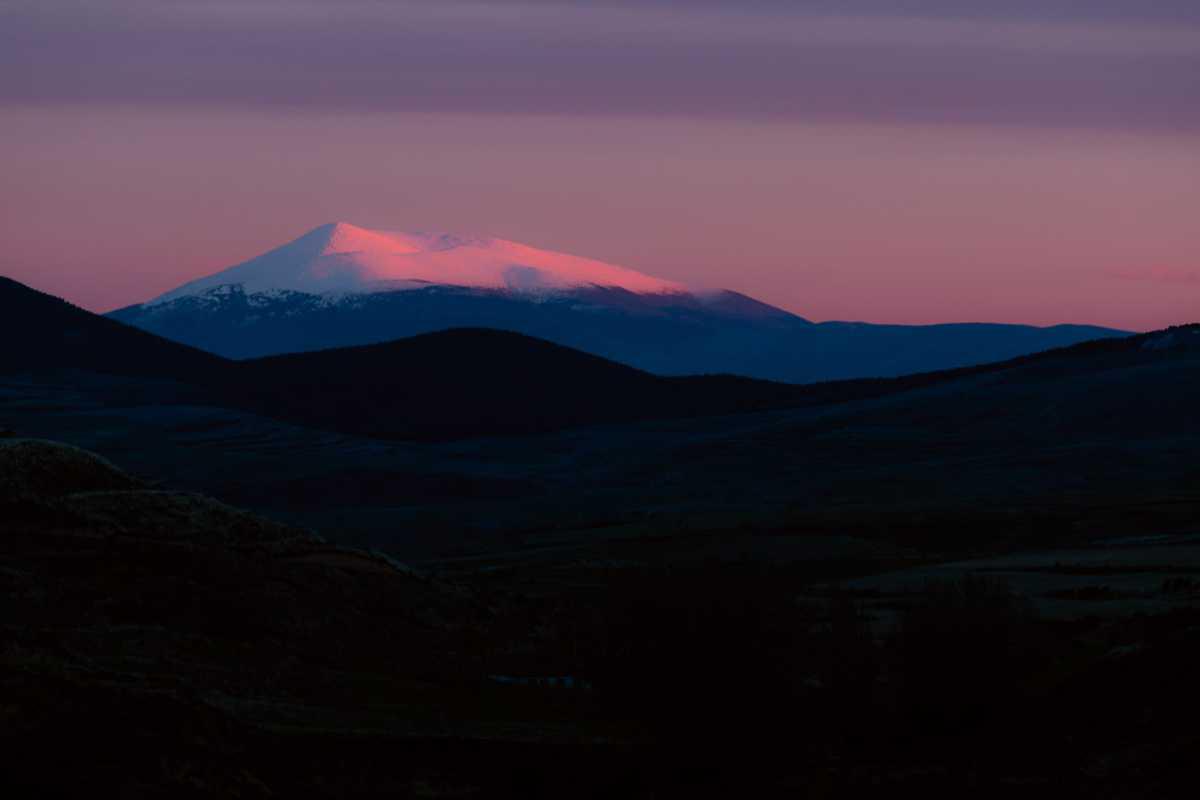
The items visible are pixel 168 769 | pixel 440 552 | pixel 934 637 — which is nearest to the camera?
pixel 168 769

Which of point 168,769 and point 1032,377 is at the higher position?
point 1032,377

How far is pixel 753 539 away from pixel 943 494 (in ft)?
101

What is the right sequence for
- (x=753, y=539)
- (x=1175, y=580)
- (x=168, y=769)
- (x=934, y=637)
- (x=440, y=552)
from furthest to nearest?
(x=440, y=552), (x=753, y=539), (x=1175, y=580), (x=934, y=637), (x=168, y=769)

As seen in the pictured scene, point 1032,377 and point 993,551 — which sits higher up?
point 1032,377

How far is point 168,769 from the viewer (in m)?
25.2

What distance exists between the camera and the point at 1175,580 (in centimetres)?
6184

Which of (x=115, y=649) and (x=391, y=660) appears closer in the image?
(x=115, y=649)

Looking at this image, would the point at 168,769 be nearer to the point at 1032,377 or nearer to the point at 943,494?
the point at 943,494

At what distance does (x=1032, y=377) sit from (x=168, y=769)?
164973 mm

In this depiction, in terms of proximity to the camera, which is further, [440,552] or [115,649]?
[440,552]

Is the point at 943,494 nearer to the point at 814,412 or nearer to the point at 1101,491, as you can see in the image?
the point at 1101,491

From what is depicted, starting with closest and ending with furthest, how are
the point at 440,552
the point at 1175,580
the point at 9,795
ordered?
the point at 9,795, the point at 1175,580, the point at 440,552

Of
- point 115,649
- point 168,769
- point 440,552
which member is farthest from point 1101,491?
point 168,769

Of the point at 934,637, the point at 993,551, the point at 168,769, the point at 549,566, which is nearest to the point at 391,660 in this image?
the point at 934,637
